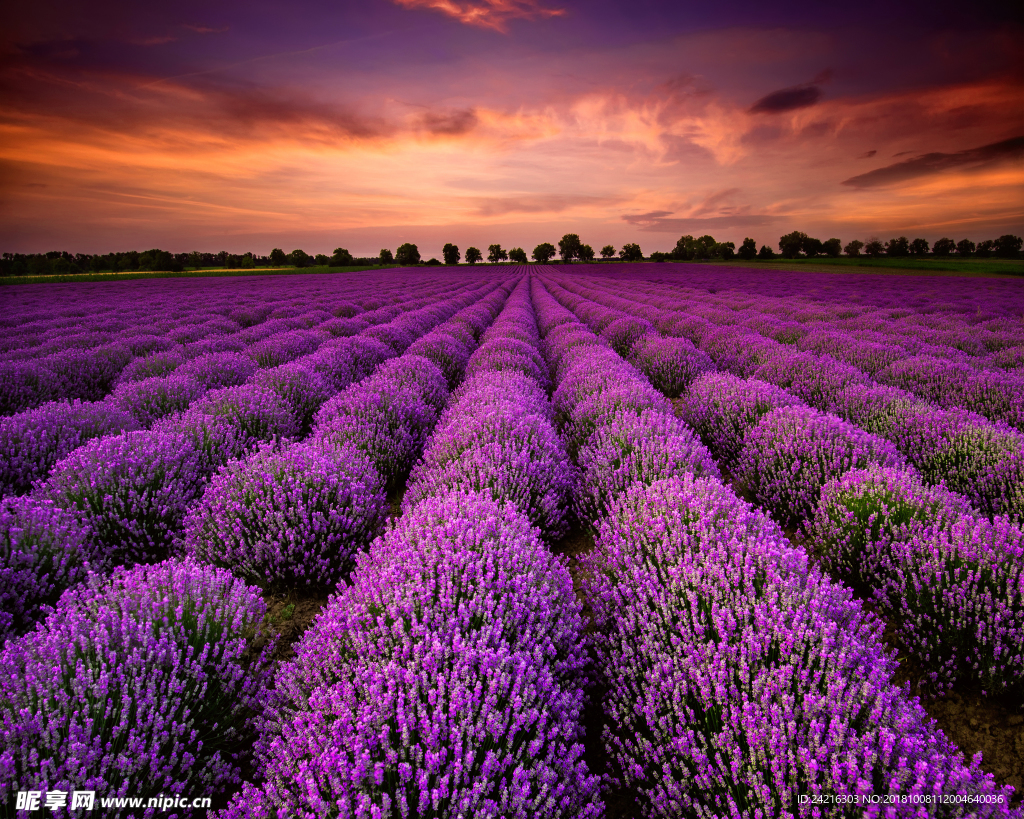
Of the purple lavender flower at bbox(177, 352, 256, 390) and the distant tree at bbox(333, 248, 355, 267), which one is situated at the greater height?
the distant tree at bbox(333, 248, 355, 267)

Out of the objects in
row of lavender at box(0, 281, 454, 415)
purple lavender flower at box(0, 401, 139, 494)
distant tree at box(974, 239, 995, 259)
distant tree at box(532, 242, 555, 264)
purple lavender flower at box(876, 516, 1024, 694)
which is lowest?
purple lavender flower at box(876, 516, 1024, 694)

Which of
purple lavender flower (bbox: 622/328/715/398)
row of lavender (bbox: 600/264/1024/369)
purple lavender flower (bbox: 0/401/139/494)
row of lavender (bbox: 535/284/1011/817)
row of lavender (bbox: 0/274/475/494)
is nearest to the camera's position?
row of lavender (bbox: 535/284/1011/817)

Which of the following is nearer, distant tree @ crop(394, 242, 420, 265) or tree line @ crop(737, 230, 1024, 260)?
tree line @ crop(737, 230, 1024, 260)

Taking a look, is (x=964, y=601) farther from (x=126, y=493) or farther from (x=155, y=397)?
(x=155, y=397)

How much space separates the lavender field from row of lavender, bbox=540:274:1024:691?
19 mm

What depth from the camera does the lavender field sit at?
50.9 inches

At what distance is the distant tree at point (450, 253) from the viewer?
9138cm

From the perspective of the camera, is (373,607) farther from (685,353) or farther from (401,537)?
(685,353)

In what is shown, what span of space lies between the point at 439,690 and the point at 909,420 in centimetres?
455

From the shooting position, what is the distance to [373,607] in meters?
1.78

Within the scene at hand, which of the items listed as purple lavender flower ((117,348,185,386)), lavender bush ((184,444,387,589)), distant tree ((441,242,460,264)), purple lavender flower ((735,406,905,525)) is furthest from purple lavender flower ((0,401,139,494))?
distant tree ((441,242,460,264))

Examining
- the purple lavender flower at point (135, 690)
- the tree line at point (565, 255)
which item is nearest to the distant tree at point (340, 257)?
the tree line at point (565, 255)

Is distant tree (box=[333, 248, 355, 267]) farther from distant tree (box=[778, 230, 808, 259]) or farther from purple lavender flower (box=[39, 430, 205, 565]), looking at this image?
purple lavender flower (box=[39, 430, 205, 565])

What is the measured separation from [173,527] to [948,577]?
4.43 meters
